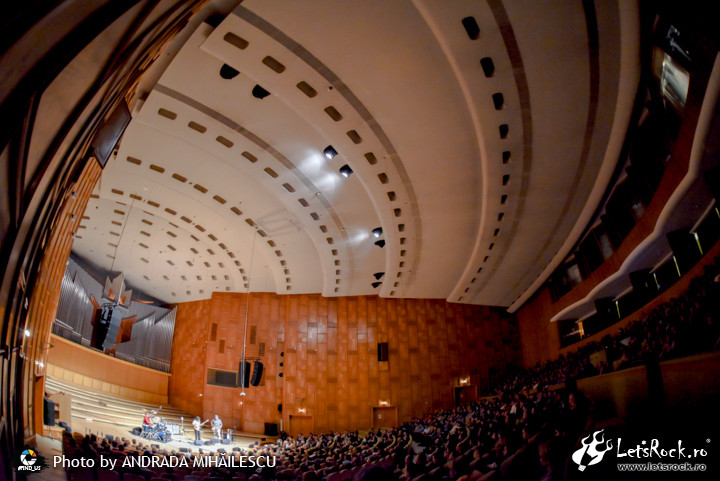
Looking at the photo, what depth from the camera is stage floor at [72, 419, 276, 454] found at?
891cm

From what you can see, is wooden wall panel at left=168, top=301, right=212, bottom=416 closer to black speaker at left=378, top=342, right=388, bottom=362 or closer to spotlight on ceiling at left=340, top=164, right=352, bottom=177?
black speaker at left=378, top=342, right=388, bottom=362

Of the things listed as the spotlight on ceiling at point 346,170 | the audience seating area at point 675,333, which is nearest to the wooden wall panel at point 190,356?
the spotlight on ceiling at point 346,170

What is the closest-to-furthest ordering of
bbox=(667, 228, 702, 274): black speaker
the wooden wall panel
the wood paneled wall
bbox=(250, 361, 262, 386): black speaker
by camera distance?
bbox=(667, 228, 702, 274): black speaker < bbox=(250, 361, 262, 386): black speaker < the wood paneled wall < the wooden wall panel

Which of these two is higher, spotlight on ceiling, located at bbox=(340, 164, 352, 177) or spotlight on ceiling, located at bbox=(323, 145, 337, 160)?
spotlight on ceiling, located at bbox=(323, 145, 337, 160)

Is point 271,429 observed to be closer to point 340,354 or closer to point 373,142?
point 340,354

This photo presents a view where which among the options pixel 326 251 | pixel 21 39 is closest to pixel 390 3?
pixel 21 39

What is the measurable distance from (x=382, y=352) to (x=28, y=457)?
608 inches

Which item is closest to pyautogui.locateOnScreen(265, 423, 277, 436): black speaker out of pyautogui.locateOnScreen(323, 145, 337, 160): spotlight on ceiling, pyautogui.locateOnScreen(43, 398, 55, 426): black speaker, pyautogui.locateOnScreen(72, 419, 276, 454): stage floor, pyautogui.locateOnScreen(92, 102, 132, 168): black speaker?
pyautogui.locateOnScreen(72, 419, 276, 454): stage floor

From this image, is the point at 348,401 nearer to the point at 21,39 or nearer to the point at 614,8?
the point at 614,8

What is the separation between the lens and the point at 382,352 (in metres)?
17.7

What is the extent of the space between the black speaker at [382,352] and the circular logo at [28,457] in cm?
1529

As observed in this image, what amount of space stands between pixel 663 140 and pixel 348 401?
14.7 meters

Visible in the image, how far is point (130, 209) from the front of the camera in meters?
12.9

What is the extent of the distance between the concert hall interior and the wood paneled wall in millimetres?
100
